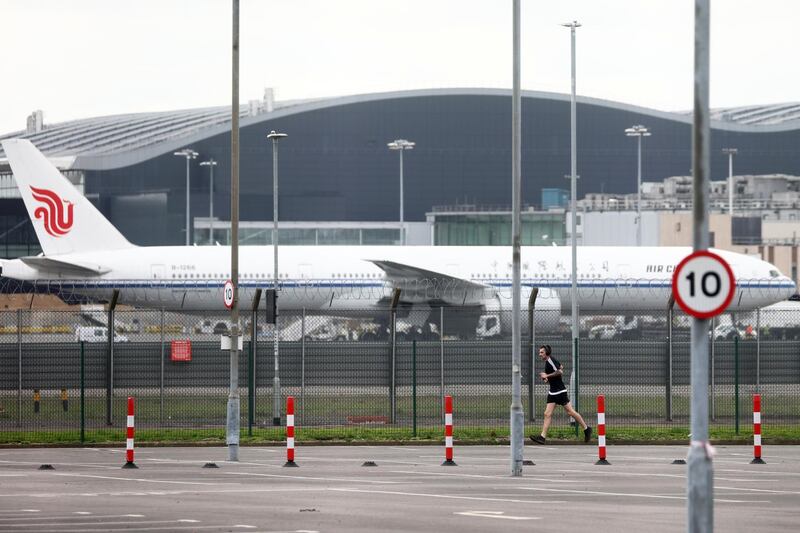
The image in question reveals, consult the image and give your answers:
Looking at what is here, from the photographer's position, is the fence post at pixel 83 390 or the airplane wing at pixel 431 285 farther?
the airplane wing at pixel 431 285

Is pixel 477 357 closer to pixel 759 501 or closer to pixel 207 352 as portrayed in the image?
pixel 207 352

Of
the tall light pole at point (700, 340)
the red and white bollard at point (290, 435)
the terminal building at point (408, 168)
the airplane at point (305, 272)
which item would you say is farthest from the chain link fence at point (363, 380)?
the terminal building at point (408, 168)

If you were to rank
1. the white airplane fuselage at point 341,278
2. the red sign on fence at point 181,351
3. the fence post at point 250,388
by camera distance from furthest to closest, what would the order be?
the white airplane fuselage at point 341,278, the red sign on fence at point 181,351, the fence post at point 250,388

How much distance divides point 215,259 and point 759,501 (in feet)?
133

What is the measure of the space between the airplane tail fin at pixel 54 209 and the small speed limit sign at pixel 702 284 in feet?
157

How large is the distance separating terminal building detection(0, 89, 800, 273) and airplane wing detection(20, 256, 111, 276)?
51537mm

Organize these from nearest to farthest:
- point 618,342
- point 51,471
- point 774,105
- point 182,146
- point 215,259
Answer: point 51,471
point 618,342
point 215,259
point 182,146
point 774,105

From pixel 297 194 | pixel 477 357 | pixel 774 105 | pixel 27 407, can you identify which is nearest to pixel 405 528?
pixel 477 357

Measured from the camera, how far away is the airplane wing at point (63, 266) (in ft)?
176

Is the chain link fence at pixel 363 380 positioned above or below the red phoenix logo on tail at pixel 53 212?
below

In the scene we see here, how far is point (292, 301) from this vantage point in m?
56.7

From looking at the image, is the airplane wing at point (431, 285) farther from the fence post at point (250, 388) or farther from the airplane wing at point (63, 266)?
the fence post at point (250, 388)

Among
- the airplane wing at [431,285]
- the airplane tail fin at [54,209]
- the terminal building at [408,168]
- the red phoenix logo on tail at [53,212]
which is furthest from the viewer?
the terminal building at [408,168]

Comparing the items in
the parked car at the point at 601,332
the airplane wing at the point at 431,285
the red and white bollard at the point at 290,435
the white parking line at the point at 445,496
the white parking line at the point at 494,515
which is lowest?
the white parking line at the point at 445,496
